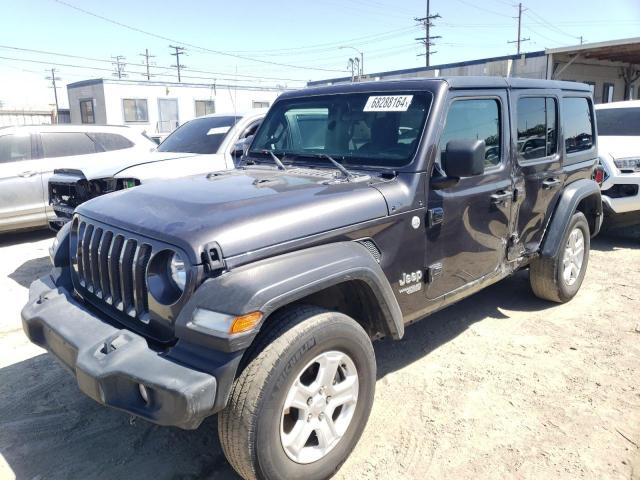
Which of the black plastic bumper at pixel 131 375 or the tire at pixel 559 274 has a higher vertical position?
the black plastic bumper at pixel 131 375

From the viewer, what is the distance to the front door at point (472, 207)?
3256mm

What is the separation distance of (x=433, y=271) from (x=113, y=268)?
6.14 ft

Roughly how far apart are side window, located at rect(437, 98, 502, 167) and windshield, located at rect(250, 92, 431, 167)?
0.75 ft

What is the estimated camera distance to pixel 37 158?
7719 millimetres

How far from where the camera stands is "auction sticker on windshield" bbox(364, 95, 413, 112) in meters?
3.34

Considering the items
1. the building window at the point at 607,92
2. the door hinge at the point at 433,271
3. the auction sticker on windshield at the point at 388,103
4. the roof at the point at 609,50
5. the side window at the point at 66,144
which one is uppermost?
the roof at the point at 609,50

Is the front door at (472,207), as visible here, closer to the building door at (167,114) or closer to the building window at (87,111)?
the building door at (167,114)

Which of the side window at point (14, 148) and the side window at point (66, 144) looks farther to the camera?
the side window at point (66, 144)

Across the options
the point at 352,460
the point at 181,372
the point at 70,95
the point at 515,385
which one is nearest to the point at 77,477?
the point at 181,372

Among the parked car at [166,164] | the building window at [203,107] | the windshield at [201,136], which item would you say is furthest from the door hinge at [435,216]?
the building window at [203,107]

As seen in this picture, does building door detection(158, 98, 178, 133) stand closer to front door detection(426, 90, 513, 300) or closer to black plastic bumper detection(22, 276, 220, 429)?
front door detection(426, 90, 513, 300)

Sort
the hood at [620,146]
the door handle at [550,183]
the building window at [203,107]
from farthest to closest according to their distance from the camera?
the building window at [203,107], the hood at [620,146], the door handle at [550,183]

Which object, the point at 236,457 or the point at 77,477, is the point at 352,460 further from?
the point at 77,477

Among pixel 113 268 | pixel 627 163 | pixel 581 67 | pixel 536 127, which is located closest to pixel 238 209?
pixel 113 268
